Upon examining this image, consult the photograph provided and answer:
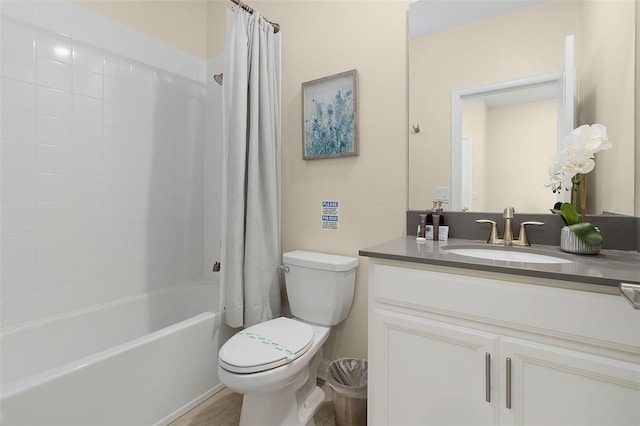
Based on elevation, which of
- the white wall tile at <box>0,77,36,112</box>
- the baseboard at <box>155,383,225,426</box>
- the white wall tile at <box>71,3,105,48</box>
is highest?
the white wall tile at <box>71,3,105,48</box>

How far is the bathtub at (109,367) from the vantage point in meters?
1.10

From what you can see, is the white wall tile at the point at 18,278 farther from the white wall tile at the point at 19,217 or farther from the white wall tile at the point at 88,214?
the white wall tile at the point at 88,214

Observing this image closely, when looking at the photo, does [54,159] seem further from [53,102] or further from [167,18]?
[167,18]

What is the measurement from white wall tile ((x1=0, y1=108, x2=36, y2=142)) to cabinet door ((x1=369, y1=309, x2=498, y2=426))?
1.83 meters

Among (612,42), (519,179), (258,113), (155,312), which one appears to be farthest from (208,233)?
(612,42)

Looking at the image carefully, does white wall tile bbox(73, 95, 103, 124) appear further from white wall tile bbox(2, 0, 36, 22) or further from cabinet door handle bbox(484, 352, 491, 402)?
cabinet door handle bbox(484, 352, 491, 402)

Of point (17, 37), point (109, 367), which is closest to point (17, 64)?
point (17, 37)

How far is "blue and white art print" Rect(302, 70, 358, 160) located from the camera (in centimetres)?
169

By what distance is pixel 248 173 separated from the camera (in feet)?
5.41

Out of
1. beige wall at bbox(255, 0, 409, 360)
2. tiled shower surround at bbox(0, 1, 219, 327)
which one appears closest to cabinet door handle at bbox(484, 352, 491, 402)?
beige wall at bbox(255, 0, 409, 360)

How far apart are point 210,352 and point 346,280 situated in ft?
2.76

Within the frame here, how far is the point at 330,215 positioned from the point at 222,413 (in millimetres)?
1166

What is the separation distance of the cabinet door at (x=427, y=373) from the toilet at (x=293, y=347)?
0.36 m

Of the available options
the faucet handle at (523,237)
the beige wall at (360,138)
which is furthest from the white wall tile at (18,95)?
the faucet handle at (523,237)
